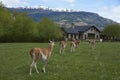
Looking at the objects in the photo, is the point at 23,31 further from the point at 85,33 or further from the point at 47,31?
the point at 85,33

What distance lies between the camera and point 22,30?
330 feet

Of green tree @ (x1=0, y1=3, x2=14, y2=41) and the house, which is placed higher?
green tree @ (x1=0, y1=3, x2=14, y2=41)

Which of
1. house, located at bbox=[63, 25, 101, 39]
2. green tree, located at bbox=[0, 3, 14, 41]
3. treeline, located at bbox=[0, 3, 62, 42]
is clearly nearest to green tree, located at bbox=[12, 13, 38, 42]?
treeline, located at bbox=[0, 3, 62, 42]

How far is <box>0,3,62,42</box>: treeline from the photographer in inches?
3602

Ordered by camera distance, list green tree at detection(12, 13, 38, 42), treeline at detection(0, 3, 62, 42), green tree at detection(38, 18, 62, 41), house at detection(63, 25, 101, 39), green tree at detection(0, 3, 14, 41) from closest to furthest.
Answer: green tree at detection(0, 3, 14, 41), treeline at detection(0, 3, 62, 42), green tree at detection(12, 13, 38, 42), green tree at detection(38, 18, 62, 41), house at detection(63, 25, 101, 39)

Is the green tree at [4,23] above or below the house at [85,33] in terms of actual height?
above

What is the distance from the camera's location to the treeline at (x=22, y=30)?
91.5m

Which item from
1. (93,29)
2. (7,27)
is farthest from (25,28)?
(93,29)

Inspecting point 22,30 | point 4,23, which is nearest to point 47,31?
point 22,30

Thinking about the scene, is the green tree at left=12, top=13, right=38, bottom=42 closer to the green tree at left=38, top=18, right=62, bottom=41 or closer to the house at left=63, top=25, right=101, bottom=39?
the green tree at left=38, top=18, right=62, bottom=41

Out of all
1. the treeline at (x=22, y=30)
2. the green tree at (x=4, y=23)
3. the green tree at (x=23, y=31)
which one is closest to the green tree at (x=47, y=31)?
the treeline at (x=22, y=30)

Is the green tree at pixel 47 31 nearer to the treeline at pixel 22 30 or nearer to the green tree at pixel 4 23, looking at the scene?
the treeline at pixel 22 30

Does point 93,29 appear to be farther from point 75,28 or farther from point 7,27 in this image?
point 7,27

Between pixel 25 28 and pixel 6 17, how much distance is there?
11.6m
